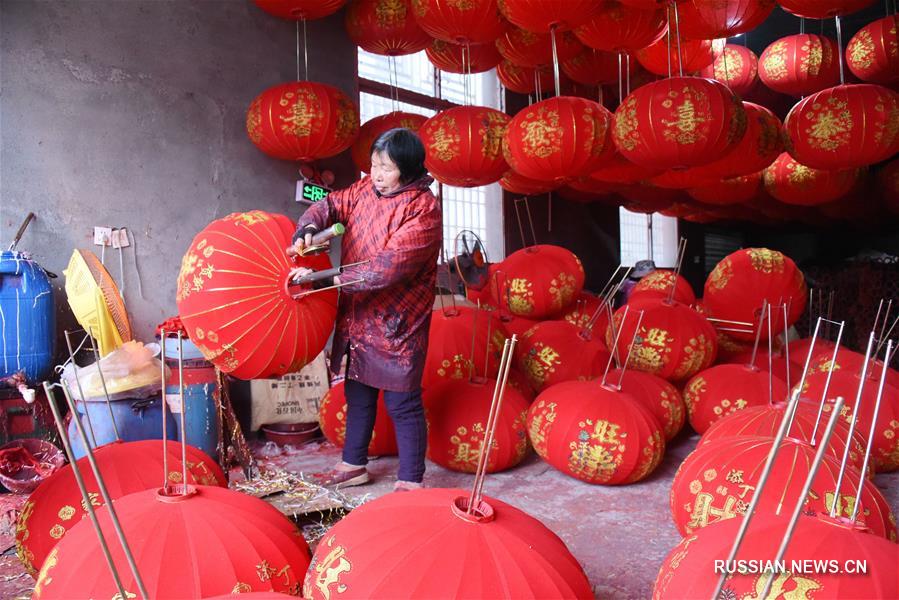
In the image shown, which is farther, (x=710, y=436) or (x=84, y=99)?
(x=84, y=99)

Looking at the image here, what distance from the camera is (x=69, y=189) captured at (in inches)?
150

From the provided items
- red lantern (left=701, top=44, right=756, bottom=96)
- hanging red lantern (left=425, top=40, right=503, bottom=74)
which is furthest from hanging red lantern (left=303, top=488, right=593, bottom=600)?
red lantern (left=701, top=44, right=756, bottom=96)

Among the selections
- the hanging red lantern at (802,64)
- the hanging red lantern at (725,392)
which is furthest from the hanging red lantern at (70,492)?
the hanging red lantern at (802,64)

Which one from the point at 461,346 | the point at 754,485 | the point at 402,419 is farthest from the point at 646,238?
the point at 754,485

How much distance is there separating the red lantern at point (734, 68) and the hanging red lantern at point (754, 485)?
177 inches

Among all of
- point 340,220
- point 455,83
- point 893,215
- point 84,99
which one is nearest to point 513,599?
point 340,220

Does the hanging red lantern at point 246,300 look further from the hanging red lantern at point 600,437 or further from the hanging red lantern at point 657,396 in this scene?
the hanging red lantern at point 657,396

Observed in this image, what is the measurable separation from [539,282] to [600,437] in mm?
1762

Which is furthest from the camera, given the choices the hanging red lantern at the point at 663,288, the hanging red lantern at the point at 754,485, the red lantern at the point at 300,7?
the hanging red lantern at the point at 663,288

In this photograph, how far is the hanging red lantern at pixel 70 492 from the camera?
1.74 m

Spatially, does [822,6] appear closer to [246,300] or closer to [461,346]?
[461,346]

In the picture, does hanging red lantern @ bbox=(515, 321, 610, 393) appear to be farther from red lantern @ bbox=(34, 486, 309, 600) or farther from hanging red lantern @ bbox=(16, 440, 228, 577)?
red lantern @ bbox=(34, 486, 309, 600)

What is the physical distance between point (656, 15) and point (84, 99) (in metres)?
3.48

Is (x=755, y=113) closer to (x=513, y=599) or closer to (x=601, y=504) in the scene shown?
(x=601, y=504)
